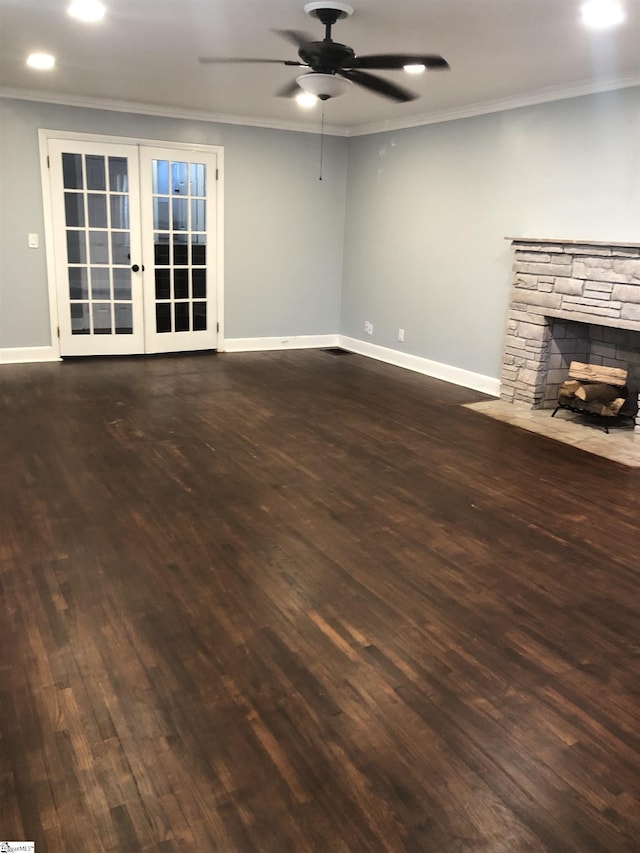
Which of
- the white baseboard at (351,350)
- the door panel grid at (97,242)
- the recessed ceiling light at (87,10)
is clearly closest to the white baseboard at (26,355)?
the white baseboard at (351,350)

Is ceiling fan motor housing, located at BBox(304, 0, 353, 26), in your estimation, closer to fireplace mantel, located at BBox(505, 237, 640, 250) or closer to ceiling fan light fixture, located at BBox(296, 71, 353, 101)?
ceiling fan light fixture, located at BBox(296, 71, 353, 101)

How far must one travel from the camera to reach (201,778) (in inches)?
71.4

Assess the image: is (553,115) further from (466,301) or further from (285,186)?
(285,186)

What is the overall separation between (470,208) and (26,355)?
14.9ft

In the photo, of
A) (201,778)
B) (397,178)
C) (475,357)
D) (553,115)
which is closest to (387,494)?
(201,778)

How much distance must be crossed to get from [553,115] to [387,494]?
3.52 m

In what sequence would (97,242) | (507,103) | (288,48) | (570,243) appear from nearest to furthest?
(288,48), (570,243), (507,103), (97,242)

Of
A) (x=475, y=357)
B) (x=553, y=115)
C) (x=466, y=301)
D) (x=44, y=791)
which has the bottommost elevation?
(x=44, y=791)

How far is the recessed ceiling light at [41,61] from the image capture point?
15.8 feet

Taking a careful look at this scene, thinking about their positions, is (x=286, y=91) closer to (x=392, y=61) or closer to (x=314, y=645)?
(x=392, y=61)

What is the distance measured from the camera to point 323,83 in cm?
366

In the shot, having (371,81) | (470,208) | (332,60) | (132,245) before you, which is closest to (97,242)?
(132,245)

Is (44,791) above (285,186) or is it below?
below

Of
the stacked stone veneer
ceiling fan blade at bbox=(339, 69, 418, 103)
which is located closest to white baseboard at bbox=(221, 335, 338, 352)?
the stacked stone veneer
